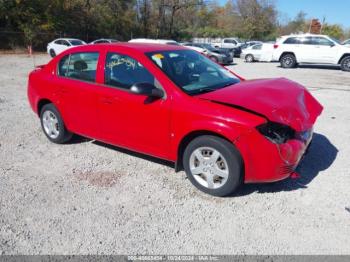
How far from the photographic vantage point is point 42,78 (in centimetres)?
530

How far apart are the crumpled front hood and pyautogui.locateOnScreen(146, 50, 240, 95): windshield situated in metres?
0.20

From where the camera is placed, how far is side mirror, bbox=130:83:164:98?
3.74 metres

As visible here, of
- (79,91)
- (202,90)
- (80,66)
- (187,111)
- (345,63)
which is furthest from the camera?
(345,63)

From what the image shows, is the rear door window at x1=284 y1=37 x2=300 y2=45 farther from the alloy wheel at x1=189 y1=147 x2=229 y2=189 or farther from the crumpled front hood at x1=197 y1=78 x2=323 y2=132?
the alloy wheel at x1=189 y1=147 x2=229 y2=189

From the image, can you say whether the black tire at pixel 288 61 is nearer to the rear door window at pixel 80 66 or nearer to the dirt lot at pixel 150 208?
the dirt lot at pixel 150 208

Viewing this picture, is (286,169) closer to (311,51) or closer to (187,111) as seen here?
(187,111)

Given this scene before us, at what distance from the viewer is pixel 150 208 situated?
358 centimetres

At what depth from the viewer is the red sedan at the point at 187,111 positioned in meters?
3.46

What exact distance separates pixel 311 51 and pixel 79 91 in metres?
16.1

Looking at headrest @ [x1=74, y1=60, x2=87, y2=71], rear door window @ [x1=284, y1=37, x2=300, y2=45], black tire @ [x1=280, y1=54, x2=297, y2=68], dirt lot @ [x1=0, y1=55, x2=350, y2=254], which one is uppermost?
rear door window @ [x1=284, y1=37, x2=300, y2=45]

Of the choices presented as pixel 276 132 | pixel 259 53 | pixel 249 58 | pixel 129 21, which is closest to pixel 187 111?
pixel 276 132

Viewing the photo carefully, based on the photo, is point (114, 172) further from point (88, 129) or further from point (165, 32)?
point (165, 32)

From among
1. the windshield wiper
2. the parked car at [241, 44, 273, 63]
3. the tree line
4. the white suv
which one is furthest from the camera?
the tree line

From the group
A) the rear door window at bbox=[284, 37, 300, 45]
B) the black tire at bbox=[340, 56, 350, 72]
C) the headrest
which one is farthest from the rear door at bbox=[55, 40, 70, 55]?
the headrest
